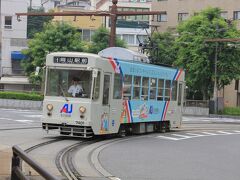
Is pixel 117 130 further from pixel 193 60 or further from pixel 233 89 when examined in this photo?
pixel 233 89

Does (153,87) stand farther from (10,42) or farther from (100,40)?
(10,42)

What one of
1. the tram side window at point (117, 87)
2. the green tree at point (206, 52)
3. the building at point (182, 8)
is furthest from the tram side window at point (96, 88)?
the building at point (182, 8)

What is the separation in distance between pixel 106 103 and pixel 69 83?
1513 millimetres

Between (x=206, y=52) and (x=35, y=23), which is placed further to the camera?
(x=35, y=23)

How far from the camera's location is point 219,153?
18.2m

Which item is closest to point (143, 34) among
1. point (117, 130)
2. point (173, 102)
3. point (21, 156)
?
point (173, 102)

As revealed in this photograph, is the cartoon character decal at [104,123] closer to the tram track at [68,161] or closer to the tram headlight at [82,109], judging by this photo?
the tram headlight at [82,109]

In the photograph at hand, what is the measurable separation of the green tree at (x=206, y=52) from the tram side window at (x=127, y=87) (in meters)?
30.9

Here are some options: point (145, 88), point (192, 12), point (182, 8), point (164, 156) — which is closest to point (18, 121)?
point (145, 88)

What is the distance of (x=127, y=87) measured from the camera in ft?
72.0

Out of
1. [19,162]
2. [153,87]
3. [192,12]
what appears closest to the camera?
[19,162]

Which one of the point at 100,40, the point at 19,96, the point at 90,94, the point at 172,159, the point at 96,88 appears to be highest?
the point at 100,40

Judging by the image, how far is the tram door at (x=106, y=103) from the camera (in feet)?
65.5

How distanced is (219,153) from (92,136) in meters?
4.91
